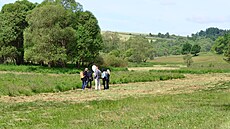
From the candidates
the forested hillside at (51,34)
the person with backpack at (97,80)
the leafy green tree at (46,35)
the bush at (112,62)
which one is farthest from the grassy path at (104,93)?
the bush at (112,62)

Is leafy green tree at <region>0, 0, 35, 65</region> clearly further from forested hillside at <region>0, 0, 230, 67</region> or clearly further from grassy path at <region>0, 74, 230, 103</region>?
grassy path at <region>0, 74, 230, 103</region>

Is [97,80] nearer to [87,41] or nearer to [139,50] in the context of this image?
[87,41]

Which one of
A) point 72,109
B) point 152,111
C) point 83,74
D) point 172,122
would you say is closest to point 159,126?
point 172,122

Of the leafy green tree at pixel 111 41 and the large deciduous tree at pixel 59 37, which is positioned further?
the leafy green tree at pixel 111 41

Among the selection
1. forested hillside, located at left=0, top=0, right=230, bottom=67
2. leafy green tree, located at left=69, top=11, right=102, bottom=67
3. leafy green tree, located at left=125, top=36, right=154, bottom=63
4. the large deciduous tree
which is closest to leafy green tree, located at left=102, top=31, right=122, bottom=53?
leafy green tree, located at left=125, top=36, right=154, bottom=63

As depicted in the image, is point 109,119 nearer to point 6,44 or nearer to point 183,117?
point 183,117

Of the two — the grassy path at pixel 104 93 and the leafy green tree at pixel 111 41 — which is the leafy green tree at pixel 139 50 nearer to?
the leafy green tree at pixel 111 41

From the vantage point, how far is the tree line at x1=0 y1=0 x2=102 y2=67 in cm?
6769

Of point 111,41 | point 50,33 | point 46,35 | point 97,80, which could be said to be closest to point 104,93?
point 97,80

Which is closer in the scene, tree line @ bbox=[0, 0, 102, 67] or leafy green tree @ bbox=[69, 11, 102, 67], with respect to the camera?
tree line @ bbox=[0, 0, 102, 67]

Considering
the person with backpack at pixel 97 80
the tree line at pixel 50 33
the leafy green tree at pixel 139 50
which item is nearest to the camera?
the person with backpack at pixel 97 80

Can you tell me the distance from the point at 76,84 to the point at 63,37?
112ft

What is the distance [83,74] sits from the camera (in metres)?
34.1

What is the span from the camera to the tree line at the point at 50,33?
67688 mm
